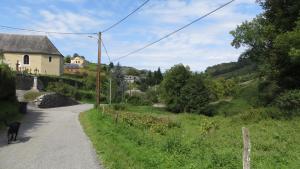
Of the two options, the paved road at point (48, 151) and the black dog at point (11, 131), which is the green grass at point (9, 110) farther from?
the black dog at point (11, 131)

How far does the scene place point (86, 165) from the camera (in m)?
13.5

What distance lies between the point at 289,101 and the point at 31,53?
5297cm

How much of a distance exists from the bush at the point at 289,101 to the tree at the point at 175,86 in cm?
3086

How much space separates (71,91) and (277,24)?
38.5 m

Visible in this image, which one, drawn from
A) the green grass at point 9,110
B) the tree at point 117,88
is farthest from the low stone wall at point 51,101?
the tree at point 117,88

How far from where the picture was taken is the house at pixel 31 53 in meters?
78.1

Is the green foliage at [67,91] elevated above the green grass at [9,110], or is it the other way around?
the green foliage at [67,91]

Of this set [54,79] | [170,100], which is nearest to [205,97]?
[170,100]

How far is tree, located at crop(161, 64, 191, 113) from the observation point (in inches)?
2783

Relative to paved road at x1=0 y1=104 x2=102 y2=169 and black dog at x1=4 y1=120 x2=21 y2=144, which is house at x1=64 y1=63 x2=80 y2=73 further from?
black dog at x1=4 y1=120 x2=21 y2=144

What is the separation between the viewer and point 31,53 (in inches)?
3113

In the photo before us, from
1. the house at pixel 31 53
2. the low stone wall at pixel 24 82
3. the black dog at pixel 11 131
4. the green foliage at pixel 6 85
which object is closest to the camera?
the black dog at pixel 11 131

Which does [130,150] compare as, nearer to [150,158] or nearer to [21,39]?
[150,158]

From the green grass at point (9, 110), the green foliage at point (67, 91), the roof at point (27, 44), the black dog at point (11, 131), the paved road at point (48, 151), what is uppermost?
the roof at point (27, 44)
